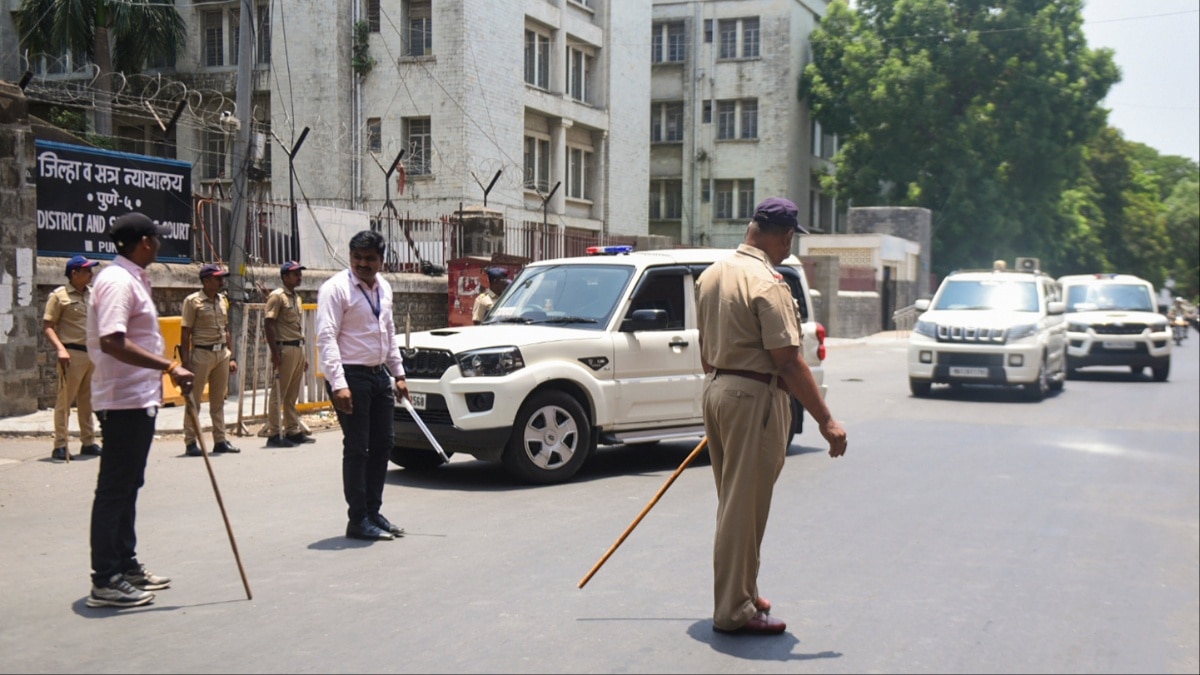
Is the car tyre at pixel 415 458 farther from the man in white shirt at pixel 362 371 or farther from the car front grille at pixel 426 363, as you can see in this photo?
the man in white shirt at pixel 362 371

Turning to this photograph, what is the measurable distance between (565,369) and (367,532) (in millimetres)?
2717

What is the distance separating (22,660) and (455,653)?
1795 mm

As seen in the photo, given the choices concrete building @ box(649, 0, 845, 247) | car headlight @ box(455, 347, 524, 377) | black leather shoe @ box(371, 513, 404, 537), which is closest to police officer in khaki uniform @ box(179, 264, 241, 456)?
car headlight @ box(455, 347, 524, 377)

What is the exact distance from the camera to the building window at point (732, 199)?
153ft

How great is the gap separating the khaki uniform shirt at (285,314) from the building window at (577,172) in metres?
23.3

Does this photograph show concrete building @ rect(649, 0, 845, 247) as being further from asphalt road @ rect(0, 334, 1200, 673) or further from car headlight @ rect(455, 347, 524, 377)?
car headlight @ rect(455, 347, 524, 377)

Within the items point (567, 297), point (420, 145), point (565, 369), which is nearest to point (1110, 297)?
point (420, 145)

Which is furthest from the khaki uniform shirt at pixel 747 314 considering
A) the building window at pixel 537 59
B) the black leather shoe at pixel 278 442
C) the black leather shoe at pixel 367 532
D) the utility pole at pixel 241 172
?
the building window at pixel 537 59

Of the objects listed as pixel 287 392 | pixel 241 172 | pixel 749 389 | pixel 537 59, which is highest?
pixel 537 59

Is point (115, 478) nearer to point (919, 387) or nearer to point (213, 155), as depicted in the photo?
point (213, 155)

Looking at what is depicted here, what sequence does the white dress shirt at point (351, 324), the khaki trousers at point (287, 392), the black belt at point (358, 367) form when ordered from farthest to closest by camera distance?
the khaki trousers at point (287, 392), the black belt at point (358, 367), the white dress shirt at point (351, 324)

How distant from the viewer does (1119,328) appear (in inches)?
905

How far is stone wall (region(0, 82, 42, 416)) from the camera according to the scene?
1359 centimetres

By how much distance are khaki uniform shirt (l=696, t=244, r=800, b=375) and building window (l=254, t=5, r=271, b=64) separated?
1281 cm
